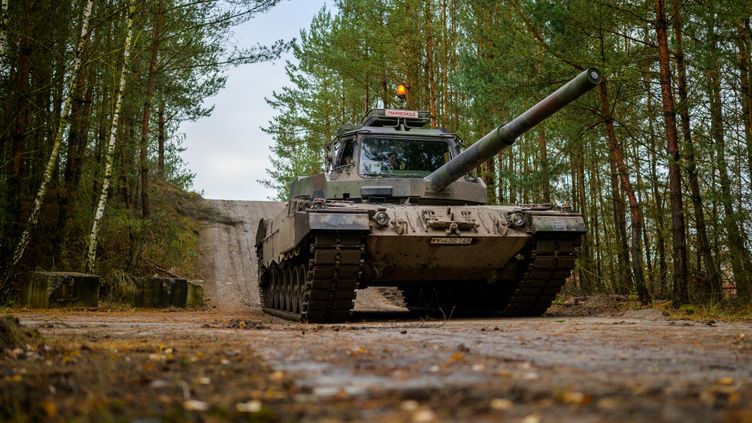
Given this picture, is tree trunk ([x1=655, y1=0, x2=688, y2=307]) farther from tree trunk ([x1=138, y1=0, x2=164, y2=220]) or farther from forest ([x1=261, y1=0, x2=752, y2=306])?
tree trunk ([x1=138, y1=0, x2=164, y2=220])

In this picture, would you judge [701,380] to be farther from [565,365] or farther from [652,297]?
[652,297]

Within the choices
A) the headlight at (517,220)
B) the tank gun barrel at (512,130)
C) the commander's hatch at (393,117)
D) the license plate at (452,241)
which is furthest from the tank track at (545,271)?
the commander's hatch at (393,117)

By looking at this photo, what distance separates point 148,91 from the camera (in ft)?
56.5

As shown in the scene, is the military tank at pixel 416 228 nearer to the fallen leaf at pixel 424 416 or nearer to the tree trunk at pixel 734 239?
the tree trunk at pixel 734 239

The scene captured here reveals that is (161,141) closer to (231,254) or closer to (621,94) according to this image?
(231,254)

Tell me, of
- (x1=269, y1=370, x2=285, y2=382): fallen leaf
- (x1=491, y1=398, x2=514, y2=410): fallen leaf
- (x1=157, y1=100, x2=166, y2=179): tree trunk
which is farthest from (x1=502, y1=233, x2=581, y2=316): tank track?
(x1=157, y1=100, x2=166, y2=179): tree trunk

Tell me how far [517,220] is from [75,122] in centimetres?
968

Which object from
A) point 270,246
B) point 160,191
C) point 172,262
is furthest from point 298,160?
point 270,246

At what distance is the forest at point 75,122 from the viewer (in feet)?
44.5

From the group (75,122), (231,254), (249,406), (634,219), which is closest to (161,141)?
(231,254)

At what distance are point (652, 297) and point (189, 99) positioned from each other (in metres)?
17.6

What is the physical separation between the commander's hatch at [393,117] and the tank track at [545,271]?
3.34 meters

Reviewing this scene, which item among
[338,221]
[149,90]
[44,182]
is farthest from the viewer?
[149,90]

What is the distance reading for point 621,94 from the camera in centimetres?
1519
